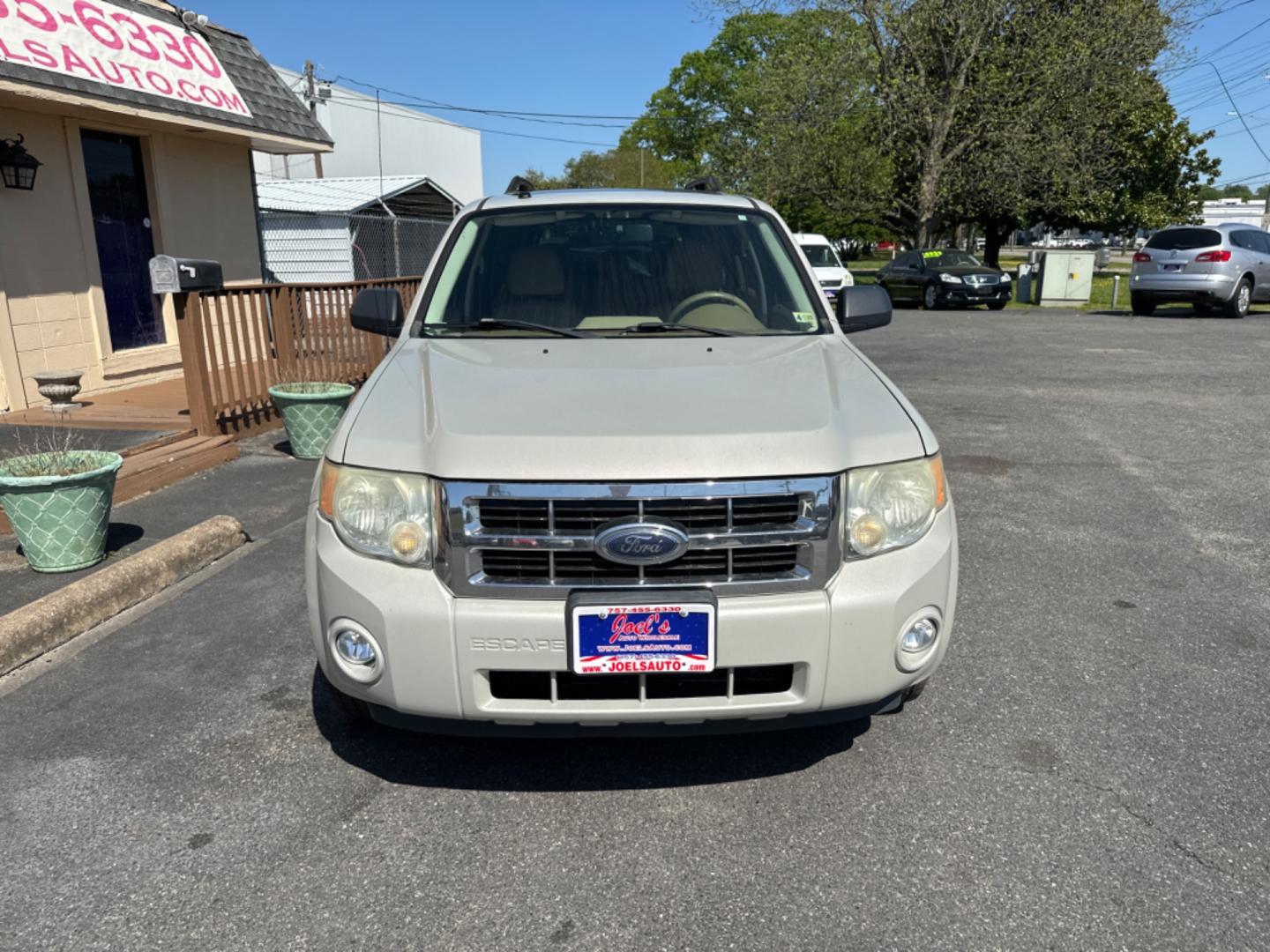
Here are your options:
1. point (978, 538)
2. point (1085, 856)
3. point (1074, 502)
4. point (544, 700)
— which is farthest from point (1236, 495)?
point (544, 700)

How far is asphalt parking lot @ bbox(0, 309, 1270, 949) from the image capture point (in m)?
2.29

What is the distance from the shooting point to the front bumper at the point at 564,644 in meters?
2.41

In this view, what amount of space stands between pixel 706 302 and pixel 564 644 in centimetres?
189

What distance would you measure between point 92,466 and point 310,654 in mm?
1861

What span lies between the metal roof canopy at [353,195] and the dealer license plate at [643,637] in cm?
2189

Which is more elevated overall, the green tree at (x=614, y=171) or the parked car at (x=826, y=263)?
the green tree at (x=614, y=171)

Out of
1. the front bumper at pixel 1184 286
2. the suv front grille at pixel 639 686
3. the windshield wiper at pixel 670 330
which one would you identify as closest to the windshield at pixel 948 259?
the front bumper at pixel 1184 286

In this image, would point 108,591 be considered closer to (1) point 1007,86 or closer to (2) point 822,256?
(2) point 822,256

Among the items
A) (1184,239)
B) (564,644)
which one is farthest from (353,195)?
(564,644)

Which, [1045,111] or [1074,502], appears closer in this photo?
[1074,502]

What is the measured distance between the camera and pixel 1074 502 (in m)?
5.89

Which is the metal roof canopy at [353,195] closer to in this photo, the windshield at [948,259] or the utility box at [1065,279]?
the windshield at [948,259]

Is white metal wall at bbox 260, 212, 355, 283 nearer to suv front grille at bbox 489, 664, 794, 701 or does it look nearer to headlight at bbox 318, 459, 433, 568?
headlight at bbox 318, 459, 433, 568

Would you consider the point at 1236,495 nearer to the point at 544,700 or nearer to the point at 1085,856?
the point at 1085,856
